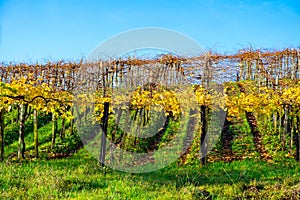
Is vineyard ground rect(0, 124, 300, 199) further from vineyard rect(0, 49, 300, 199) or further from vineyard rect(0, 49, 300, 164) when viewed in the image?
vineyard rect(0, 49, 300, 164)

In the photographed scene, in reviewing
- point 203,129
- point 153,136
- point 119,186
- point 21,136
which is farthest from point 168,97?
point 119,186

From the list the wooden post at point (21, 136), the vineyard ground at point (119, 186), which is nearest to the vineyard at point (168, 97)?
the wooden post at point (21, 136)

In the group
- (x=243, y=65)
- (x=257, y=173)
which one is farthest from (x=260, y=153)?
(x=243, y=65)

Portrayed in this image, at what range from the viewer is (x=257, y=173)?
10.9m

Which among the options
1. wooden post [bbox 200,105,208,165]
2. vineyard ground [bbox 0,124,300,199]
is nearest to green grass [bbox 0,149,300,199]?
vineyard ground [bbox 0,124,300,199]

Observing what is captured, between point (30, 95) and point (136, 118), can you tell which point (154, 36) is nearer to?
point (30, 95)

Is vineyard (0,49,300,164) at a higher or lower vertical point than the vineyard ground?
higher

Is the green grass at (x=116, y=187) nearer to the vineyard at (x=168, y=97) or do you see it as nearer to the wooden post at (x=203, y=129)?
the vineyard at (x=168, y=97)

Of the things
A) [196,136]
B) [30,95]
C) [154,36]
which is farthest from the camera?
[196,136]

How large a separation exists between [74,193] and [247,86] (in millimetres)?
19512

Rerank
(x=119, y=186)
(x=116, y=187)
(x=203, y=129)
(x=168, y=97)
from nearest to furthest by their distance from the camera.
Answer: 1. (x=116, y=187)
2. (x=119, y=186)
3. (x=203, y=129)
4. (x=168, y=97)

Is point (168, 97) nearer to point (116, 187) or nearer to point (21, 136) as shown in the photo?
point (21, 136)

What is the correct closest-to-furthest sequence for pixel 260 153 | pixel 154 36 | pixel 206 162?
1. pixel 154 36
2. pixel 206 162
3. pixel 260 153

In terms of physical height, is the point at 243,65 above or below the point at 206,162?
above
